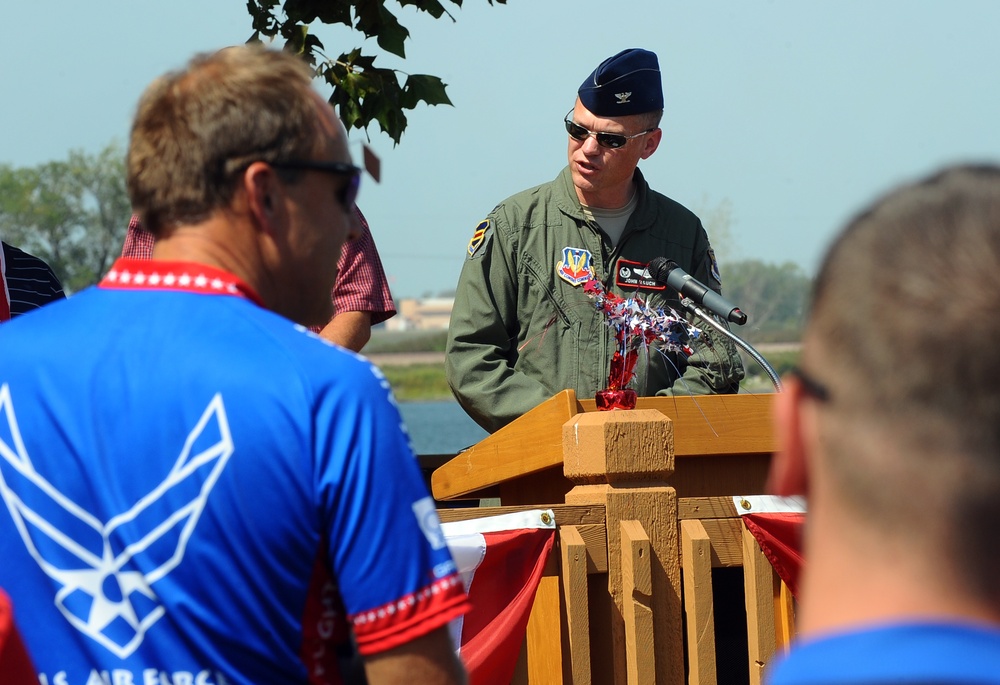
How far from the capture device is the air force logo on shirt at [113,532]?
5.25 ft

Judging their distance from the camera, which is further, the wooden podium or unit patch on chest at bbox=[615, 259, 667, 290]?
unit patch on chest at bbox=[615, 259, 667, 290]

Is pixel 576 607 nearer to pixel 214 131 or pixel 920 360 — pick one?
pixel 214 131

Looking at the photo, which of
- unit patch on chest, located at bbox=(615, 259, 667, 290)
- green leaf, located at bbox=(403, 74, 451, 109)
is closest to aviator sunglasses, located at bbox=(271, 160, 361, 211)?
unit patch on chest, located at bbox=(615, 259, 667, 290)

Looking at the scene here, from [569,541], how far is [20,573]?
186 cm

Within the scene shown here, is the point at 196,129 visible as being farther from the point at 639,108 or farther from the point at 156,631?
the point at 639,108

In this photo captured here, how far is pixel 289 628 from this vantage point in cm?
164

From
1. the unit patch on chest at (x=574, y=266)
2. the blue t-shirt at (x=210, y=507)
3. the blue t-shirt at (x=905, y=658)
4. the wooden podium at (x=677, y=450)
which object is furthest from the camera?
A: the unit patch on chest at (x=574, y=266)

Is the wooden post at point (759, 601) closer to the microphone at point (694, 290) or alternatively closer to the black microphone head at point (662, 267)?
the microphone at point (694, 290)

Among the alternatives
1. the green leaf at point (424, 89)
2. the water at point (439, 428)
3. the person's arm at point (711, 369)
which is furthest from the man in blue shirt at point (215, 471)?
the water at point (439, 428)

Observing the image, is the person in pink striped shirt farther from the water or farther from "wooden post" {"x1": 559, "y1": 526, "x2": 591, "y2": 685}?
the water

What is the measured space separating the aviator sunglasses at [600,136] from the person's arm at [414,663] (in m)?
3.45

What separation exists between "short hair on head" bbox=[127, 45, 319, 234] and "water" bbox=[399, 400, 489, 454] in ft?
148

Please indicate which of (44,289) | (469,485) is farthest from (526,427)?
(44,289)

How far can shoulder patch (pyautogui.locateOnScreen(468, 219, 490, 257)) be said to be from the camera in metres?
4.79
